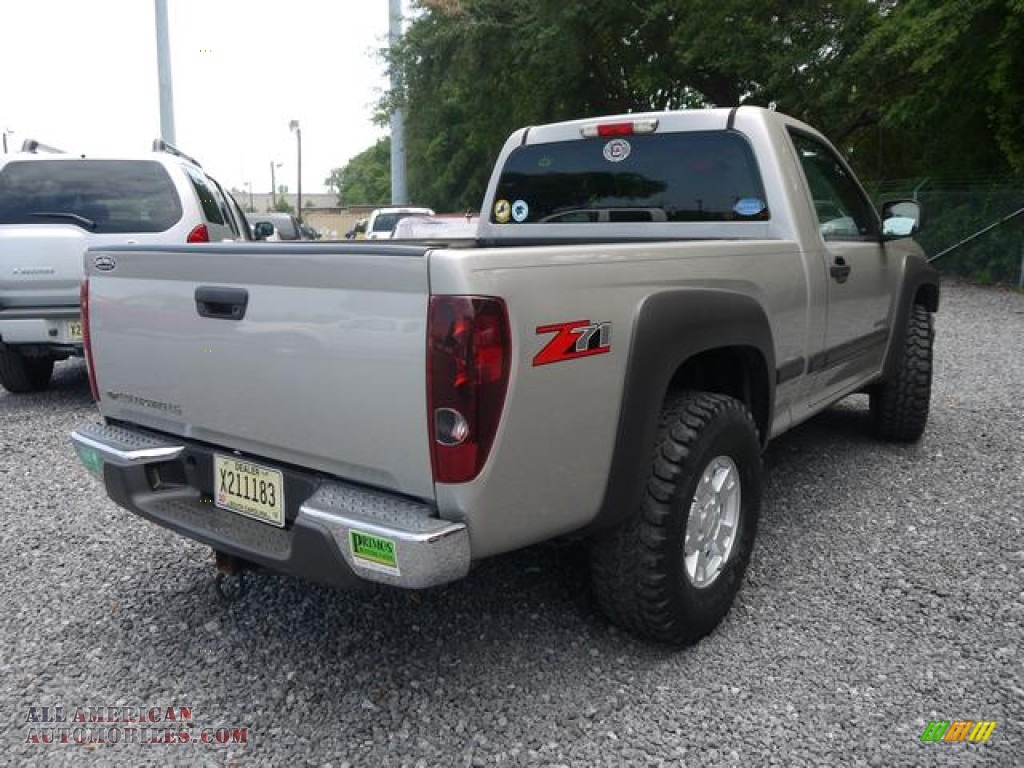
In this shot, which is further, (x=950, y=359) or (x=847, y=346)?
(x=950, y=359)

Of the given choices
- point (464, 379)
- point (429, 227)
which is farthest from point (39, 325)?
point (429, 227)

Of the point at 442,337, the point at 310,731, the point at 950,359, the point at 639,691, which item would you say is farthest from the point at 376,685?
the point at 950,359

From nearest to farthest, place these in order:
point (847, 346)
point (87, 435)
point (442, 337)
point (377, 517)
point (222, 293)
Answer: point (442, 337) < point (377, 517) < point (222, 293) < point (87, 435) < point (847, 346)

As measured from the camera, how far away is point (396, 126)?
2452 cm

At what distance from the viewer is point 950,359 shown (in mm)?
A: 8328

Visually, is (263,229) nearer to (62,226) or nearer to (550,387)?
(62,226)

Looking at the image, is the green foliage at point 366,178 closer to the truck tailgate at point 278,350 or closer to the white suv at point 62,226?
the white suv at point 62,226

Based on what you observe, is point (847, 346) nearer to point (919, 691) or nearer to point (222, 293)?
point (919, 691)

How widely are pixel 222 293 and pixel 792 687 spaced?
2062 millimetres

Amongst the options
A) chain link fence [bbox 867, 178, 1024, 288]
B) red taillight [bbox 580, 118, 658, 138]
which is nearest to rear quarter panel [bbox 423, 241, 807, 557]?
red taillight [bbox 580, 118, 658, 138]

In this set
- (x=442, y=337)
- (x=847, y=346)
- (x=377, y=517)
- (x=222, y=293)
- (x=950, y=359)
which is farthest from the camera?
(x=950, y=359)

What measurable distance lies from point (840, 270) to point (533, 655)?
2.23 meters

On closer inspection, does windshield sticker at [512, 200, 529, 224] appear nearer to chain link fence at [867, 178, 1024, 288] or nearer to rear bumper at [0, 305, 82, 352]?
rear bumper at [0, 305, 82, 352]

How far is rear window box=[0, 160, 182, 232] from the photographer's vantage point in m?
6.20
